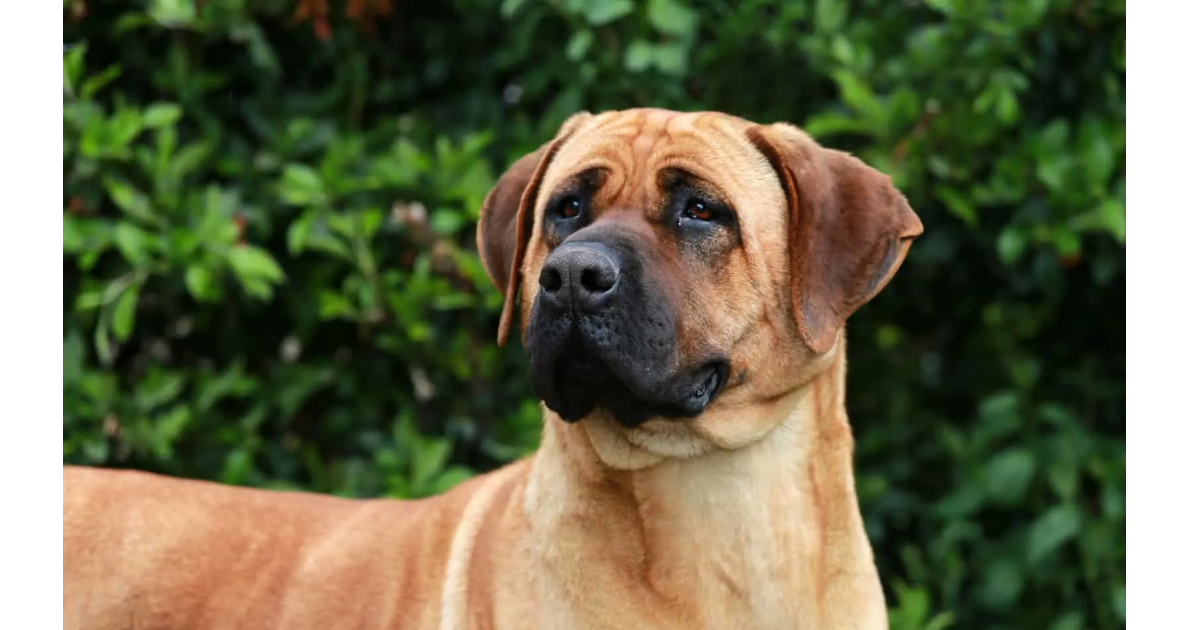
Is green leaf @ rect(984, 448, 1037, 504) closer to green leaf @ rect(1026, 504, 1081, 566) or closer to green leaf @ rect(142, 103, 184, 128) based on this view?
green leaf @ rect(1026, 504, 1081, 566)

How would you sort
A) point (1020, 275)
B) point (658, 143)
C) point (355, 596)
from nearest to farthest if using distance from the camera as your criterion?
point (658, 143) < point (355, 596) < point (1020, 275)

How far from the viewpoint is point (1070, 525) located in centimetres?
442

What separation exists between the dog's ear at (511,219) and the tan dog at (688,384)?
0.01 m

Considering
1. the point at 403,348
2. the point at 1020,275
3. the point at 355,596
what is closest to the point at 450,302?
the point at 403,348

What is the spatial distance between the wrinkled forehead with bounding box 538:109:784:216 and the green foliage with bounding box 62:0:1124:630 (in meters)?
1.08

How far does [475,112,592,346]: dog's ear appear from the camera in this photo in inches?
129

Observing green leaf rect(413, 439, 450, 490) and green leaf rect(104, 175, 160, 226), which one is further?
green leaf rect(413, 439, 450, 490)

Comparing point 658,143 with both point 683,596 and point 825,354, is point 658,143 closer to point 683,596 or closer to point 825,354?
point 825,354

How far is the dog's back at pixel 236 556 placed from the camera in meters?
3.47

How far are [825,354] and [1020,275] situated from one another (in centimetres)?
192

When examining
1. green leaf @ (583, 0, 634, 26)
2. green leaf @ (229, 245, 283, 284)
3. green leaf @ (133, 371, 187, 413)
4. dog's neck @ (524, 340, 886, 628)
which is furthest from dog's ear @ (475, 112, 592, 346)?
green leaf @ (133, 371, 187, 413)

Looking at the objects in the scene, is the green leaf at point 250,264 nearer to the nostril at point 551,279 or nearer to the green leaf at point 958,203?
the nostril at point 551,279

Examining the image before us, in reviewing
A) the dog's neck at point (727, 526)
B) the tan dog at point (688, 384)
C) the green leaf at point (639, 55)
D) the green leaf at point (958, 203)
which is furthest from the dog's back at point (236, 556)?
the green leaf at point (958, 203)

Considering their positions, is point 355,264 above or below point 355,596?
above
